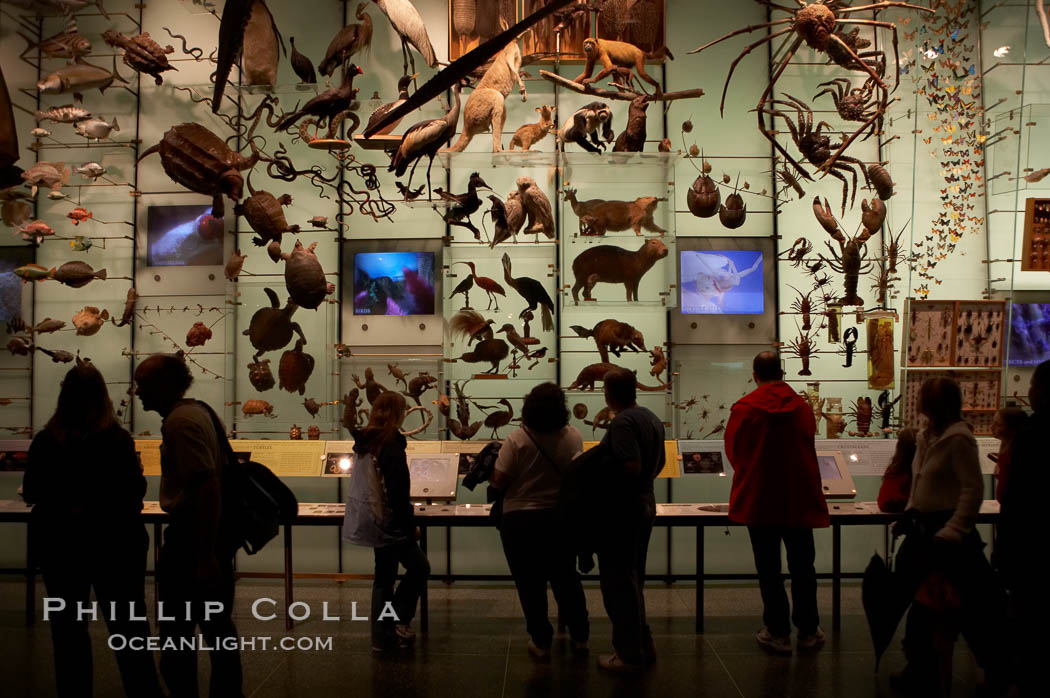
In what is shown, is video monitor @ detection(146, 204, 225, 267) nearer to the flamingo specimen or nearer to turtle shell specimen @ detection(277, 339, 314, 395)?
turtle shell specimen @ detection(277, 339, 314, 395)

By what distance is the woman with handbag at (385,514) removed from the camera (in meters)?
4.27

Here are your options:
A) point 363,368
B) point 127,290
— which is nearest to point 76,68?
point 127,290

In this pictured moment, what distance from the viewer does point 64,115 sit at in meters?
6.43

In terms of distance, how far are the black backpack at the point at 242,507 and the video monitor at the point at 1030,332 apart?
238 inches

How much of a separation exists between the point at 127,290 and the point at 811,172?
19.8ft

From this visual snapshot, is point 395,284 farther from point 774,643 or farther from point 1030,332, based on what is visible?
point 1030,332

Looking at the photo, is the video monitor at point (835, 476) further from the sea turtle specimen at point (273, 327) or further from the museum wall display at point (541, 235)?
the sea turtle specimen at point (273, 327)

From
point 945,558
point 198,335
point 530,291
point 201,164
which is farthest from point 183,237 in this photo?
point 945,558

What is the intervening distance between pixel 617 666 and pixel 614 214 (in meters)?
3.38

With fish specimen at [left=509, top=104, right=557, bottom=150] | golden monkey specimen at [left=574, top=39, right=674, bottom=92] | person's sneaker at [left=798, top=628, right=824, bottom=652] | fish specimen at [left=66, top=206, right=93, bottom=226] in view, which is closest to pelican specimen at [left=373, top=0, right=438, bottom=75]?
golden monkey specimen at [left=574, top=39, right=674, bottom=92]

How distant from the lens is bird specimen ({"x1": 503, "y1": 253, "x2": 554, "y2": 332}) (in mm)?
6047

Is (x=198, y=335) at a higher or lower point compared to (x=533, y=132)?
lower

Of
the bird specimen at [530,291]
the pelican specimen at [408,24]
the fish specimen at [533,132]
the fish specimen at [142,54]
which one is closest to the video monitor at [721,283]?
the bird specimen at [530,291]

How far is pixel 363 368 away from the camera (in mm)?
6410
